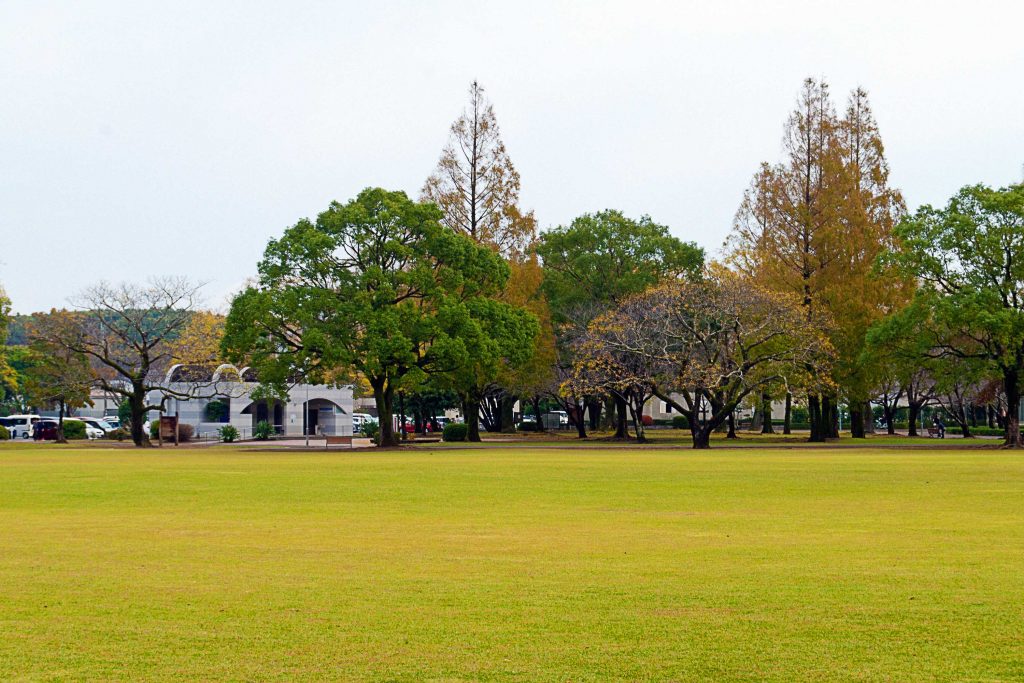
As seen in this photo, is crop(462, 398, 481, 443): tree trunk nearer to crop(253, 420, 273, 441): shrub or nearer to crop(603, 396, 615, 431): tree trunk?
crop(253, 420, 273, 441): shrub

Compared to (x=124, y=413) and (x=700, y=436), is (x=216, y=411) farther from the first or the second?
(x=700, y=436)

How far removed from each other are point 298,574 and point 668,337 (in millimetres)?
48117

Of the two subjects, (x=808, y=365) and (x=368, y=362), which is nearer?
(x=368, y=362)

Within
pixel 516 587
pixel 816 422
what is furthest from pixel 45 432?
pixel 516 587

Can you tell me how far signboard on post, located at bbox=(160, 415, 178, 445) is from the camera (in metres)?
63.0

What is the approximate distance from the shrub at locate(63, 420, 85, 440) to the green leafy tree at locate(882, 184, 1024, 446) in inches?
1920

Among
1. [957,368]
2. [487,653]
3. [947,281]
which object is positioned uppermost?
[947,281]

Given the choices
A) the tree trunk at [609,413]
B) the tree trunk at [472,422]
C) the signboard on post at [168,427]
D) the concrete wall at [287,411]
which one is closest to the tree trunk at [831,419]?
the tree trunk at [609,413]

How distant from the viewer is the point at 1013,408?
170 feet

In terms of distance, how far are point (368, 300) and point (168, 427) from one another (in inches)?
724

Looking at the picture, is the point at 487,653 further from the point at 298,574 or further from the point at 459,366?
the point at 459,366

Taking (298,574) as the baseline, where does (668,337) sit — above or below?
above

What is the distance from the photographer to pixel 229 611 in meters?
9.45

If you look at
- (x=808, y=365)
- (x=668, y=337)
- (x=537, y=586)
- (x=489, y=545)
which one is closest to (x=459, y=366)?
(x=668, y=337)
